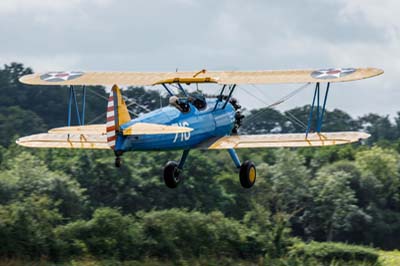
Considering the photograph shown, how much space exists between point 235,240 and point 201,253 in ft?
6.40

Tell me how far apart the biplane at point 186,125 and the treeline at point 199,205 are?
32.5 ft

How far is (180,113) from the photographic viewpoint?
2422 centimetres

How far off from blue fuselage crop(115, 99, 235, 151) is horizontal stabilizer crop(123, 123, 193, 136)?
0.18m

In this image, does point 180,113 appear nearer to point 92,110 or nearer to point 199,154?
point 199,154

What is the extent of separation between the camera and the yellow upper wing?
2542cm

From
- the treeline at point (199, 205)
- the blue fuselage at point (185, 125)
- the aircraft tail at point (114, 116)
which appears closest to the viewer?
the aircraft tail at point (114, 116)

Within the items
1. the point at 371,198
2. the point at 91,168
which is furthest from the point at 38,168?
the point at 371,198

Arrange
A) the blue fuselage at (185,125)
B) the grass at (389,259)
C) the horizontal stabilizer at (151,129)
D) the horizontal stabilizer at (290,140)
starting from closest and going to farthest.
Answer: the horizontal stabilizer at (151,129) < the blue fuselage at (185,125) < the horizontal stabilizer at (290,140) < the grass at (389,259)

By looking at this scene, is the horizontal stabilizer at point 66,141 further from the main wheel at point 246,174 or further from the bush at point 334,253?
the bush at point 334,253

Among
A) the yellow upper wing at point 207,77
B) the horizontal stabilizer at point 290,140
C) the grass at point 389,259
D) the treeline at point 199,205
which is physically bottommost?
the grass at point 389,259

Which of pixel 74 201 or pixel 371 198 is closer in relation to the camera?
pixel 74 201

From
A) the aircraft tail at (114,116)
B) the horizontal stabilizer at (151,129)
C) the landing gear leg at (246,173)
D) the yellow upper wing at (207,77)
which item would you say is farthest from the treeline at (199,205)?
the horizontal stabilizer at (151,129)

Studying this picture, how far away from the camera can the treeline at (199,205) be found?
43.1 m

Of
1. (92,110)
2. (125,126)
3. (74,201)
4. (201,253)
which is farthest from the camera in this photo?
(92,110)
